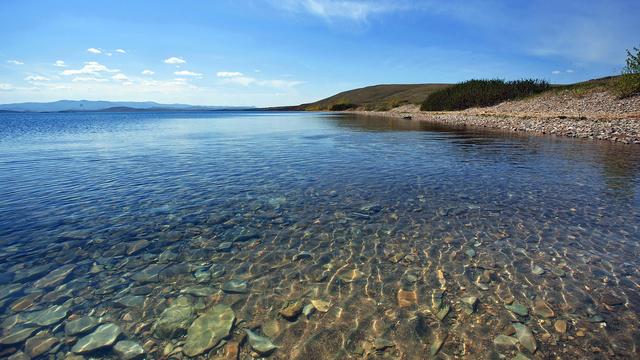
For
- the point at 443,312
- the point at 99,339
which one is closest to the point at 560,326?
the point at 443,312

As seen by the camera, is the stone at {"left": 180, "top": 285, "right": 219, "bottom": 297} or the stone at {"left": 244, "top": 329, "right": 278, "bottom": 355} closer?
the stone at {"left": 244, "top": 329, "right": 278, "bottom": 355}

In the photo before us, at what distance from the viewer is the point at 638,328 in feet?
14.9

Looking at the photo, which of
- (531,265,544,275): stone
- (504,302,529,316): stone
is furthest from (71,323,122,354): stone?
(531,265,544,275): stone

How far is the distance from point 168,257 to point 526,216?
9.66 metres

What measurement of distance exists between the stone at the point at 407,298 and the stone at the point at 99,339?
14.7ft

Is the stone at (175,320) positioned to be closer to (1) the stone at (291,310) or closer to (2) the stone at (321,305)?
(1) the stone at (291,310)

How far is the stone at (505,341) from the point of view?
4375 millimetres

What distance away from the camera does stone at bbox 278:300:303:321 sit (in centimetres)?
505

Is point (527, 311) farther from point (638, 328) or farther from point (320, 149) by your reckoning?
point (320, 149)

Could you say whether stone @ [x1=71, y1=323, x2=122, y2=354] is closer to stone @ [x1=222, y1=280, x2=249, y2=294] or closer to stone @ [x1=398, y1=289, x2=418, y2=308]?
stone @ [x1=222, y1=280, x2=249, y2=294]

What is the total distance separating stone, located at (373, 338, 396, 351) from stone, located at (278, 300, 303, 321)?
52.5 inches

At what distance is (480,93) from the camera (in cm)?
7406

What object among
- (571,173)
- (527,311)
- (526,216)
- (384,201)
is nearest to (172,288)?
(527,311)

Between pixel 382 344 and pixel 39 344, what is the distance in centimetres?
489
